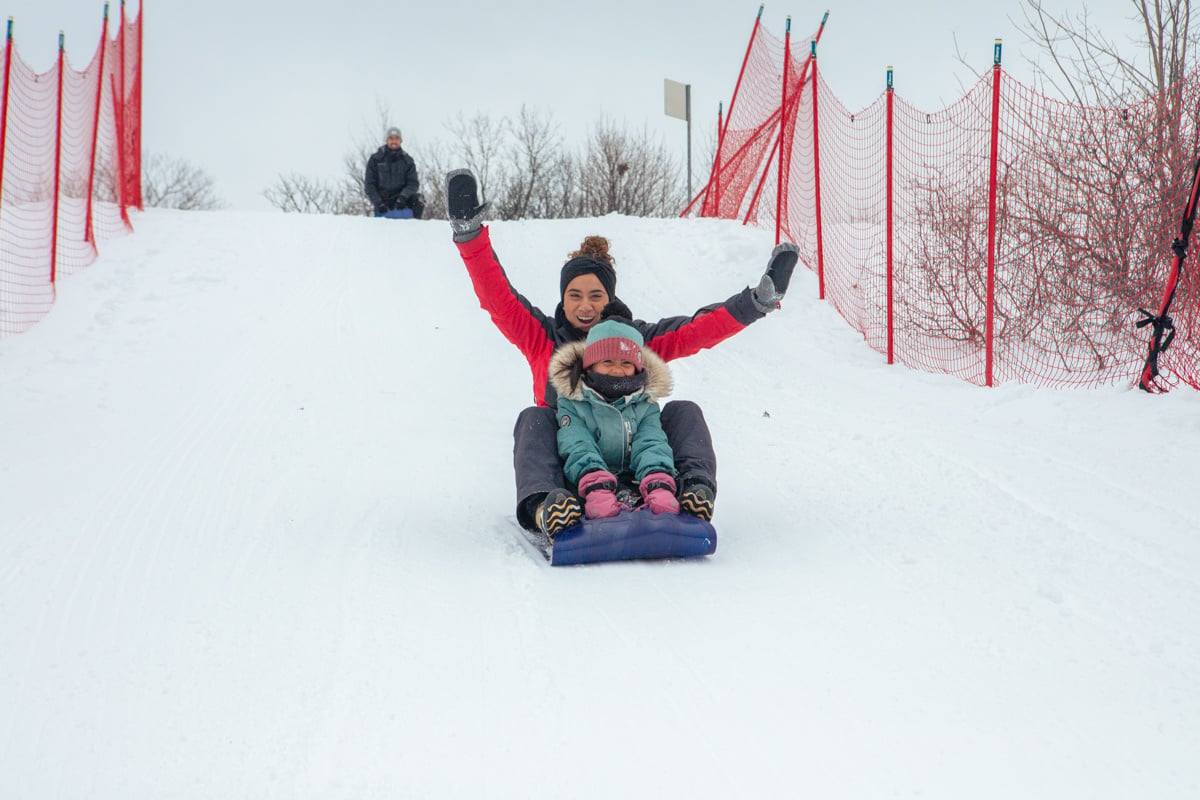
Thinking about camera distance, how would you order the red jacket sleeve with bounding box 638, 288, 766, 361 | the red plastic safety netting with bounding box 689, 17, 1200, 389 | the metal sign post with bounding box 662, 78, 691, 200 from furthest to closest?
the metal sign post with bounding box 662, 78, 691, 200, the red plastic safety netting with bounding box 689, 17, 1200, 389, the red jacket sleeve with bounding box 638, 288, 766, 361

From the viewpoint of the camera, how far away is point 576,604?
272 cm

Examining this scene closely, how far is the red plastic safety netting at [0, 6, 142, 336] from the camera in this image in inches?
289

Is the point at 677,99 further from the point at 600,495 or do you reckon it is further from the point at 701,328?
the point at 600,495

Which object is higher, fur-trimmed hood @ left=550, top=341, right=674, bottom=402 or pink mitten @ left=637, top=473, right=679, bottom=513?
fur-trimmed hood @ left=550, top=341, right=674, bottom=402

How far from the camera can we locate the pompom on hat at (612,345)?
3.49m

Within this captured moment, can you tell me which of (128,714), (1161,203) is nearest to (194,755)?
(128,714)

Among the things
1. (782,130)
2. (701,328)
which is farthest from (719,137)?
(701,328)

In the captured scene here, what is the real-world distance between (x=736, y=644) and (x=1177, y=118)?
502 cm

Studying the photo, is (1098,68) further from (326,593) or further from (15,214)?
(15,214)

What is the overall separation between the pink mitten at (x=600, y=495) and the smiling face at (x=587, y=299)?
0.87 m

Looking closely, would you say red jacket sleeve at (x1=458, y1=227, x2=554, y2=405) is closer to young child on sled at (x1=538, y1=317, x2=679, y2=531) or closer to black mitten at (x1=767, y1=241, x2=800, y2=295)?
young child on sled at (x1=538, y1=317, x2=679, y2=531)

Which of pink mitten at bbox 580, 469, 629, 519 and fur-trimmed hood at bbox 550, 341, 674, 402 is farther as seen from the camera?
fur-trimmed hood at bbox 550, 341, 674, 402

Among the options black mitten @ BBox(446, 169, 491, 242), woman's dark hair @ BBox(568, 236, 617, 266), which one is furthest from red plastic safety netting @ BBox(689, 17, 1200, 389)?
black mitten @ BBox(446, 169, 491, 242)

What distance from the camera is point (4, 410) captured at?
5.08 m
